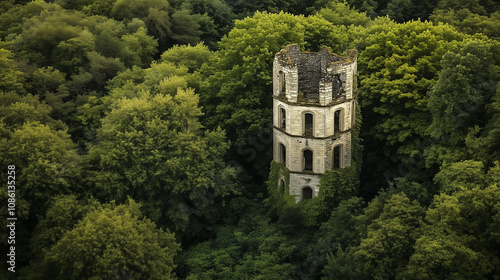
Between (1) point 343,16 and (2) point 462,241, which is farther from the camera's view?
(1) point 343,16

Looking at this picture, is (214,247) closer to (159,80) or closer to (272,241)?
(272,241)

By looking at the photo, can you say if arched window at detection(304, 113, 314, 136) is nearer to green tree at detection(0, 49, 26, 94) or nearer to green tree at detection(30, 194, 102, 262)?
green tree at detection(30, 194, 102, 262)

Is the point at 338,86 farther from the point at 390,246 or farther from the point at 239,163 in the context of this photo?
the point at 390,246

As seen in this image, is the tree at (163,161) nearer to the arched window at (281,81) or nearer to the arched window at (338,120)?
the arched window at (281,81)

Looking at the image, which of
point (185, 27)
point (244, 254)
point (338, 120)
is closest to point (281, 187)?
point (244, 254)

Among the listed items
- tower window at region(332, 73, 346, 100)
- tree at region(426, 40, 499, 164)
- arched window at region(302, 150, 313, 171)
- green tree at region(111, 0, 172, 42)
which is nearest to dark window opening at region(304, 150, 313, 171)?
arched window at region(302, 150, 313, 171)

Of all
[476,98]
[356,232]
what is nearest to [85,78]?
[356,232]
